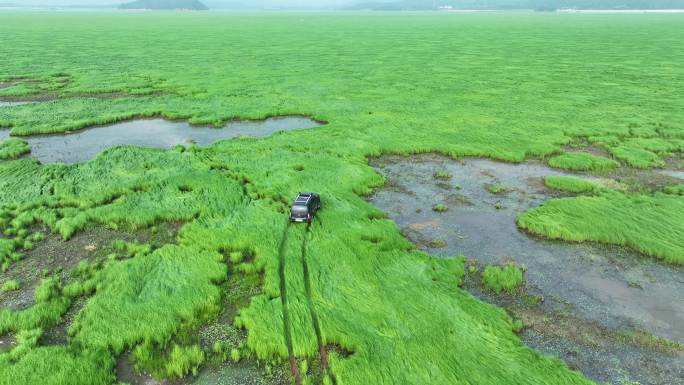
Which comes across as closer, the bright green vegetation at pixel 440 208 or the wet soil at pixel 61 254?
the wet soil at pixel 61 254

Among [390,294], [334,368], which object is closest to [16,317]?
[334,368]

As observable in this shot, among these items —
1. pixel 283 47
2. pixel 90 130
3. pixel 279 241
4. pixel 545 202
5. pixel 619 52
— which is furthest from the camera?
pixel 283 47

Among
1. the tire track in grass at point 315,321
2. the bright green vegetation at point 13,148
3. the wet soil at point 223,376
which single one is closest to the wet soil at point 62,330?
the wet soil at point 223,376

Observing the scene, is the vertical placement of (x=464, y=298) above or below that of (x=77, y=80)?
below

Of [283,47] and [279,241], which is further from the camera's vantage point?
[283,47]

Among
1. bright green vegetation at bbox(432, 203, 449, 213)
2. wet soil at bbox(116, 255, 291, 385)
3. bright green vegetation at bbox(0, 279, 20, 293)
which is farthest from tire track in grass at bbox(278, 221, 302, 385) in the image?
bright green vegetation at bbox(0, 279, 20, 293)

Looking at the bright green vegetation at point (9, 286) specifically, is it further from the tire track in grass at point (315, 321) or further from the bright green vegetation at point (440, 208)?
the bright green vegetation at point (440, 208)

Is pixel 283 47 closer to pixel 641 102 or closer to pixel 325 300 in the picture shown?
pixel 641 102
